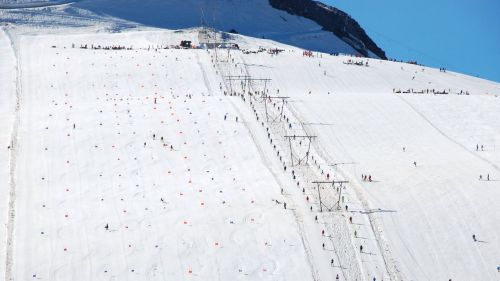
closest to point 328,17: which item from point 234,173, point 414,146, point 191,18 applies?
point 191,18

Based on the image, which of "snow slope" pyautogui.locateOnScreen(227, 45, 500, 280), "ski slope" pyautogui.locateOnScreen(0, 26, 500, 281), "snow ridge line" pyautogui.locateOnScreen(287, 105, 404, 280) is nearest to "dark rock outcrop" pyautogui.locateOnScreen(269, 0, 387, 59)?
"snow slope" pyautogui.locateOnScreen(227, 45, 500, 280)

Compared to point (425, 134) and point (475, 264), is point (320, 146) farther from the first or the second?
point (475, 264)

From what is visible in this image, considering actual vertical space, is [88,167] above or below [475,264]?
above

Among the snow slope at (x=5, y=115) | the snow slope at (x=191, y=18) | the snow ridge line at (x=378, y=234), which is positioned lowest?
the snow ridge line at (x=378, y=234)

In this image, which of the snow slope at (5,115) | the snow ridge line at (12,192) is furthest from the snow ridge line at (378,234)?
the snow slope at (5,115)

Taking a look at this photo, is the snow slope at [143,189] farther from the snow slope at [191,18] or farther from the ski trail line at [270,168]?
the snow slope at [191,18]

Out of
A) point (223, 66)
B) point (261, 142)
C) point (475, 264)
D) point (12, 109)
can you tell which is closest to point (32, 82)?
point (12, 109)

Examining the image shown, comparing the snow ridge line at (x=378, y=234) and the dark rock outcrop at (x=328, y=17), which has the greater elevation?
the dark rock outcrop at (x=328, y=17)
